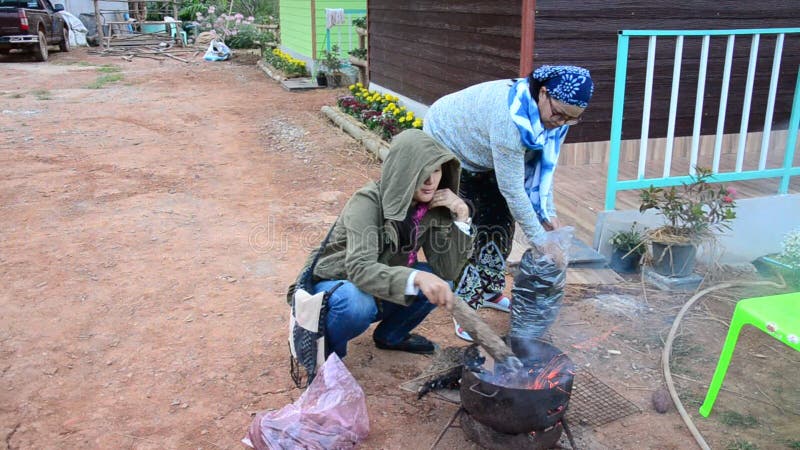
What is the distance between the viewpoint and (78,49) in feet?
68.2

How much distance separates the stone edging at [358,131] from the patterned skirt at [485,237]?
10.7 ft

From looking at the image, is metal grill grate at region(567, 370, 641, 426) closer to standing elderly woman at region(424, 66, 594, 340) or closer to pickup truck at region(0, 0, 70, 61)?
standing elderly woman at region(424, 66, 594, 340)

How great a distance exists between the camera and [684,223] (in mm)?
4309

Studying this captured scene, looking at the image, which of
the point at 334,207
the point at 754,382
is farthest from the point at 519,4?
the point at 754,382

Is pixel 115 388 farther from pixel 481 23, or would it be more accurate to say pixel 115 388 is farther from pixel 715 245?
pixel 481 23

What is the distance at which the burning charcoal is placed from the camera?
9.92 feet

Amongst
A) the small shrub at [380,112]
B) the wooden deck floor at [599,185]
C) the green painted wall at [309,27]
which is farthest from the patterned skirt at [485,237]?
the green painted wall at [309,27]

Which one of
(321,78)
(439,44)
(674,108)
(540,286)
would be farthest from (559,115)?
(321,78)

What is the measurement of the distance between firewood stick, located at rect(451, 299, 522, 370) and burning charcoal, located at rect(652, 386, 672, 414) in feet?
2.96

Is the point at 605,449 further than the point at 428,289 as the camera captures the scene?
Yes

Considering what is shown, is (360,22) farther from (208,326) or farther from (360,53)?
(208,326)

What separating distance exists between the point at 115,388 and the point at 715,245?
3.94 m

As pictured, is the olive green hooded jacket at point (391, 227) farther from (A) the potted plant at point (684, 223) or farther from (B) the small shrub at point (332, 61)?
(B) the small shrub at point (332, 61)

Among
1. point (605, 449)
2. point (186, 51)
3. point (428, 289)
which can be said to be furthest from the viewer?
point (186, 51)
